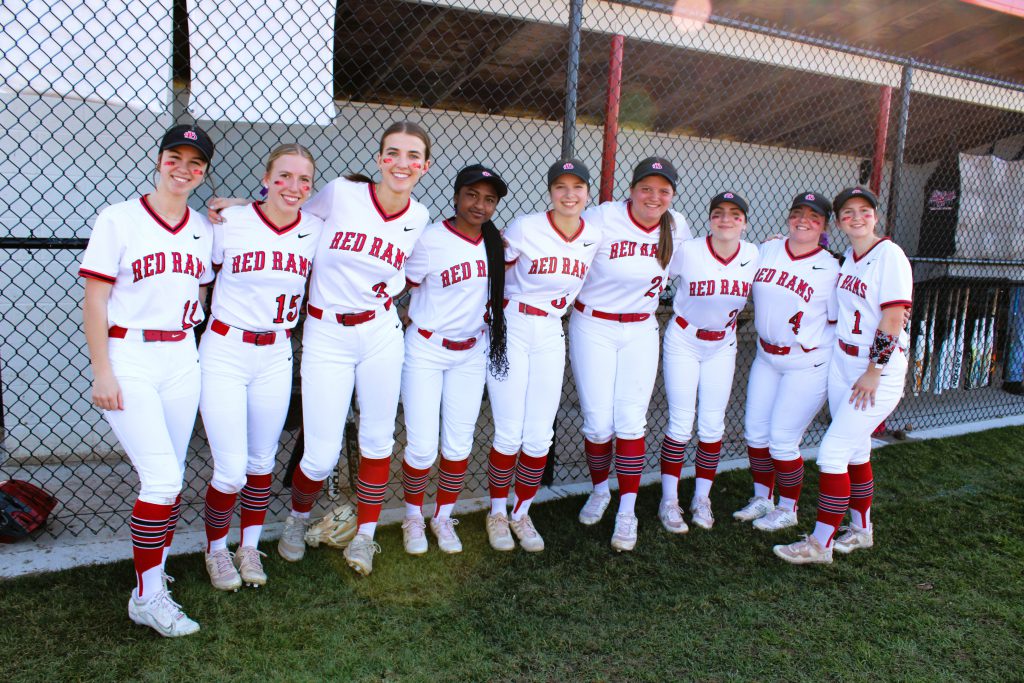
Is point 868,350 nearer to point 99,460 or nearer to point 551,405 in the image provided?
point 551,405

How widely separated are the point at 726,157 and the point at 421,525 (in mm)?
6561

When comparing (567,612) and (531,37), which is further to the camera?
(531,37)

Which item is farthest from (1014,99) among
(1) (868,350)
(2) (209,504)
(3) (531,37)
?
(2) (209,504)

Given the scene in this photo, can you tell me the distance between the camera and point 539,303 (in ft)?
10.6

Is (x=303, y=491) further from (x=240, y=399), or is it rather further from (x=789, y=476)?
(x=789, y=476)

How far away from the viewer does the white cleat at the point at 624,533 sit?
338cm

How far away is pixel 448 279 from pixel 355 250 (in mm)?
445

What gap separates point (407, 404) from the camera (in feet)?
10.4

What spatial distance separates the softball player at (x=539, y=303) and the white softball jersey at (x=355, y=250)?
590 millimetres

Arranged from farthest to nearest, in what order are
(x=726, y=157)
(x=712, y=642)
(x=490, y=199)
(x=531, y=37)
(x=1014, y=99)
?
(x=726, y=157)
(x=1014, y=99)
(x=531, y=37)
(x=490, y=199)
(x=712, y=642)

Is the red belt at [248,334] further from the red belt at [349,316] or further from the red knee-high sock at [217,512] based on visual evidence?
the red knee-high sock at [217,512]

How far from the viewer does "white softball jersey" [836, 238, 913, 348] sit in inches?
122

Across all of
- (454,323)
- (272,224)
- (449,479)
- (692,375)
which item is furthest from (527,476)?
(272,224)

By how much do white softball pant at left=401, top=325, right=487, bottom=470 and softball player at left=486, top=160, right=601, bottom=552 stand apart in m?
0.12
